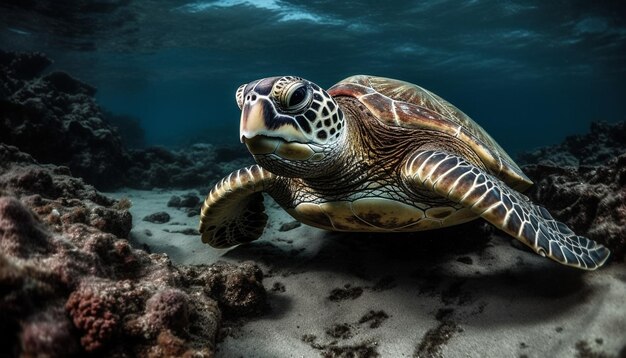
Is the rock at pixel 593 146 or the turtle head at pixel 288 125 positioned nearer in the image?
the turtle head at pixel 288 125

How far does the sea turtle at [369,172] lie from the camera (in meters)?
2.14

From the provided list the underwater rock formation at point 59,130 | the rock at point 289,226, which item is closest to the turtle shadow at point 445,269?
the rock at point 289,226

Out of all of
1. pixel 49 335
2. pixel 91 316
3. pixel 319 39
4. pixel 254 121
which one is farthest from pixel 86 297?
pixel 319 39

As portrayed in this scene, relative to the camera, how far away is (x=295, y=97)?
7.11 feet

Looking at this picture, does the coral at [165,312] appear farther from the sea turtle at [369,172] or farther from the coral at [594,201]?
the coral at [594,201]

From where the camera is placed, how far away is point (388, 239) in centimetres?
360

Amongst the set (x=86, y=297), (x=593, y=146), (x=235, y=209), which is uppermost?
(x=86, y=297)

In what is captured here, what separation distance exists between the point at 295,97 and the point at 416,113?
4.20 ft

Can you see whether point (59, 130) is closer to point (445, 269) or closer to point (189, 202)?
point (189, 202)

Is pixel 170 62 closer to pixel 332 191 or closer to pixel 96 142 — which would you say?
pixel 96 142

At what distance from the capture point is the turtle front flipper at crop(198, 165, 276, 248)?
127 inches

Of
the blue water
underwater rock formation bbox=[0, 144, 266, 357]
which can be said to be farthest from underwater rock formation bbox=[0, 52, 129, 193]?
the blue water

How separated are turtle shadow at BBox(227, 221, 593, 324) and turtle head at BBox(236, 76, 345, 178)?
3.81 ft

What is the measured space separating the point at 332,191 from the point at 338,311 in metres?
0.90
